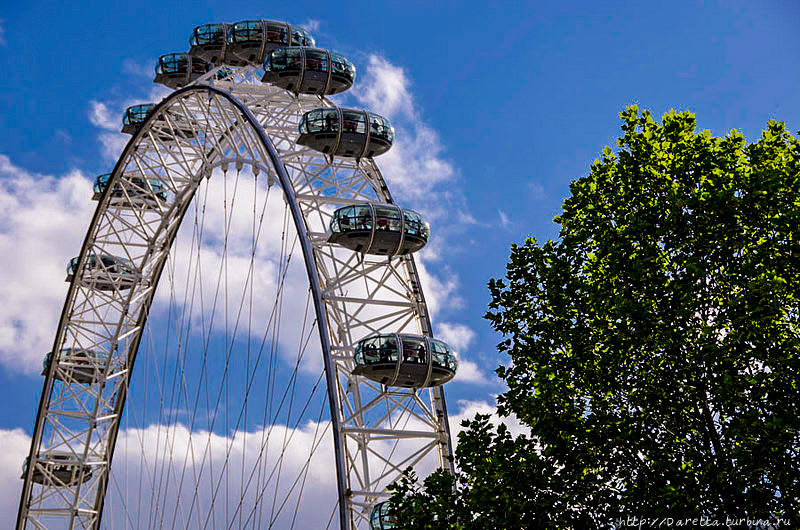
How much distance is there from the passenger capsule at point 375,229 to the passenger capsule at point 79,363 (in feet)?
83.1

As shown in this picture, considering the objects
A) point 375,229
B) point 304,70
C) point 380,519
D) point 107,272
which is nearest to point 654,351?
point 380,519

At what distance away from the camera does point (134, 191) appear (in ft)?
163

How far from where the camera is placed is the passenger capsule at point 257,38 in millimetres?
39438

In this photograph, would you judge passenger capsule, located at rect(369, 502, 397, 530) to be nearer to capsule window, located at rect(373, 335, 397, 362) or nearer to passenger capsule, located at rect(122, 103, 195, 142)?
capsule window, located at rect(373, 335, 397, 362)

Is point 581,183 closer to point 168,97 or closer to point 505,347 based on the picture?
point 505,347

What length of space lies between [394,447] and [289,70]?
12133 mm

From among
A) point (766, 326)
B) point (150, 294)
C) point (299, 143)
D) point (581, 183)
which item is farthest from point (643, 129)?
point (150, 294)

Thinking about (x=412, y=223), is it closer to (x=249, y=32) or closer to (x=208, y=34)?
(x=249, y=32)

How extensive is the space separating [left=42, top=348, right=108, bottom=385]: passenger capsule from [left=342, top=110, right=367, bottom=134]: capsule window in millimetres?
25014

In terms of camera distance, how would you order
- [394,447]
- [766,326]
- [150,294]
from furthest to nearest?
[150,294]
[394,447]
[766,326]

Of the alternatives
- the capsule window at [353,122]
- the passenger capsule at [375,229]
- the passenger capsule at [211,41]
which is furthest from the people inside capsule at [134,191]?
the passenger capsule at [375,229]

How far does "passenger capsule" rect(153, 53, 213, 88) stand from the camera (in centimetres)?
4553

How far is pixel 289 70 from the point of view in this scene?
35.1 metres

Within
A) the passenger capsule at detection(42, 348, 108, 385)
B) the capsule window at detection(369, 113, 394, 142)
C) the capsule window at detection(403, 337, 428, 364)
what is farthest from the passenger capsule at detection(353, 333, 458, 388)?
the passenger capsule at detection(42, 348, 108, 385)
